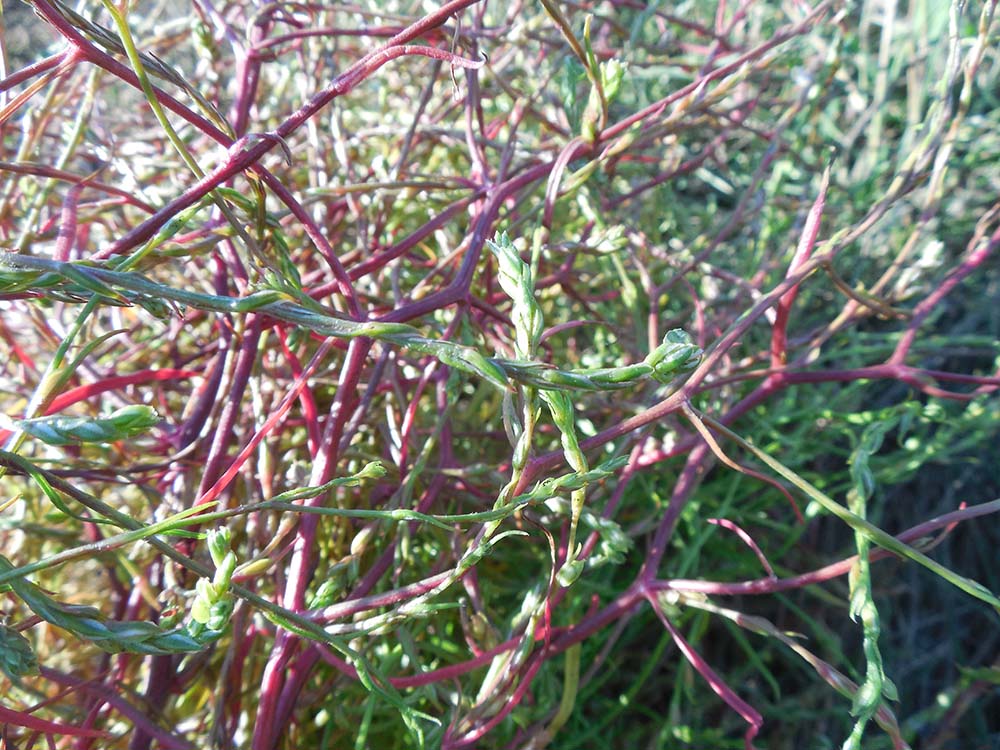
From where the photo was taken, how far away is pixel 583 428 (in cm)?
70

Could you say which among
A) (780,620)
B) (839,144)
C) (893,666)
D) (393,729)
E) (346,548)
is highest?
(839,144)

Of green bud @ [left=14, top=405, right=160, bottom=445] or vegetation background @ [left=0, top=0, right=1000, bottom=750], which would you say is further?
vegetation background @ [left=0, top=0, right=1000, bottom=750]

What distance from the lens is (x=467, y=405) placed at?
0.79 m

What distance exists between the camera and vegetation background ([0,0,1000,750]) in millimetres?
450

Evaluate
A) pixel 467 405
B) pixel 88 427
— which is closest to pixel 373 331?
pixel 88 427

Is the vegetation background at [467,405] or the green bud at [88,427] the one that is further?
the vegetation background at [467,405]

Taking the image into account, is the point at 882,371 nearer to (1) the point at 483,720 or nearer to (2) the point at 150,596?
(1) the point at 483,720

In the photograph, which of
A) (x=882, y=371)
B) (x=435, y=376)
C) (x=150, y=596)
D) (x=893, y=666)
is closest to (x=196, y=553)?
(x=150, y=596)

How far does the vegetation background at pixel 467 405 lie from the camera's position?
0.45 meters

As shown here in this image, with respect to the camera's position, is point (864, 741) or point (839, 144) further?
point (839, 144)

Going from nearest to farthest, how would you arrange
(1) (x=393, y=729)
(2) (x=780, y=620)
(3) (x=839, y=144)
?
1. (1) (x=393, y=729)
2. (2) (x=780, y=620)
3. (3) (x=839, y=144)

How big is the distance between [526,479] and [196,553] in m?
0.26

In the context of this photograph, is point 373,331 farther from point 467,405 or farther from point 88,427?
point 467,405

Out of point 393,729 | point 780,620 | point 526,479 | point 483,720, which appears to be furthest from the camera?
point 780,620
